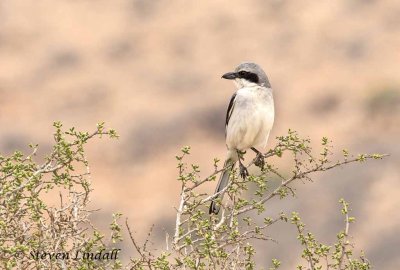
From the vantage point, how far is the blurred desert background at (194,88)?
28875 millimetres

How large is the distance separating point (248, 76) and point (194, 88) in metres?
28.0

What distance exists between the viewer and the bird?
30.8 ft

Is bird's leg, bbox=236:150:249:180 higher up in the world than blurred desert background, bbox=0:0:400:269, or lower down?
lower down

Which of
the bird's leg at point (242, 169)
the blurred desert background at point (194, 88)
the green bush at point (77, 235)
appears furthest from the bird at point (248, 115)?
the blurred desert background at point (194, 88)

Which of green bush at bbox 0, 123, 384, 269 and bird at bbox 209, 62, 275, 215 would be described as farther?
bird at bbox 209, 62, 275, 215

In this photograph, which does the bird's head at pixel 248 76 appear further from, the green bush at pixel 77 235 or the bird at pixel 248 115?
the green bush at pixel 77 235

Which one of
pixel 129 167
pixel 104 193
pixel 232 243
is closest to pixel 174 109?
pixel 129 167

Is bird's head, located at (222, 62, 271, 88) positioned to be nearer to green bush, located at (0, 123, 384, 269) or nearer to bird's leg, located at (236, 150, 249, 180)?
bird's leg, located at (236, 150, 249, 180)

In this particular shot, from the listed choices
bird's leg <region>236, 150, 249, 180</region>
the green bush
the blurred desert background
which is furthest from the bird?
the blurred desert background

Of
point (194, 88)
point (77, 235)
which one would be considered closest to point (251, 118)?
point (77, 235)

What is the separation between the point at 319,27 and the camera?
42.6 meters

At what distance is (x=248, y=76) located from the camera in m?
9.71

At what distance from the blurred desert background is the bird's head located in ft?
50.6

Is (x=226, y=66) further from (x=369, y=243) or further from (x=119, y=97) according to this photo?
(x=369, y=243)
